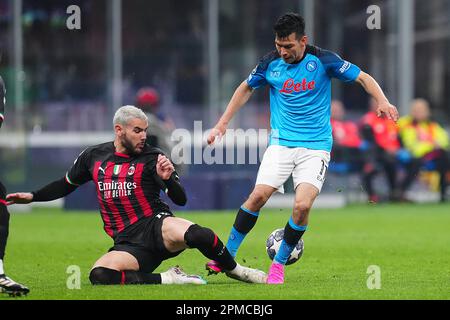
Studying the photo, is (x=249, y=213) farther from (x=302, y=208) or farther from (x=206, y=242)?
(x=206, y=242)

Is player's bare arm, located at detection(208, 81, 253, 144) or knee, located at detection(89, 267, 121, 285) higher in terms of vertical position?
player's bare arm, located at detection(208, 81, 253, 144)

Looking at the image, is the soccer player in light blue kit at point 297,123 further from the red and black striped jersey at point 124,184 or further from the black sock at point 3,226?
the black sock at point 3,226

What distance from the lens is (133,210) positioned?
29.2 feet

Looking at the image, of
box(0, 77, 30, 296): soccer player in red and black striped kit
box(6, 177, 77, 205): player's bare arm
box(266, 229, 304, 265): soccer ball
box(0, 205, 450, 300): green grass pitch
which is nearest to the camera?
box(0, 77, 30, 296): soccer player in red and black striped kit

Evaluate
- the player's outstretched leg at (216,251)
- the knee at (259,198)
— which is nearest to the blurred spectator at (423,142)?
the knee at (259,198)

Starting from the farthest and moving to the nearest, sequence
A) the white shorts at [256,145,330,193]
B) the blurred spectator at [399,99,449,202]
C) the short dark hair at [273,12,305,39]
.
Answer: the blurred spectator at [399,99,449,202], the white shorts at [256,145,330,193], the short dark hair at [273,12,305,39]

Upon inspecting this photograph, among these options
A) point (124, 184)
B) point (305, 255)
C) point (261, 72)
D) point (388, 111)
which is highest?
point (261, 72)

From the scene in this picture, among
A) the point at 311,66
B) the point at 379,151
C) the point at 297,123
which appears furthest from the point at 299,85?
the point at 379,151

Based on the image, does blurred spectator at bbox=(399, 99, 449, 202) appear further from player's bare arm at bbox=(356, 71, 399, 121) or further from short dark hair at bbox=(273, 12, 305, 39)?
short dark hair at bbox=(273, 12, 305, 39)

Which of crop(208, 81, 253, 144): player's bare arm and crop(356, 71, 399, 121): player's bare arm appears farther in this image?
crop(208, 81, 253, 144): player's bare arm

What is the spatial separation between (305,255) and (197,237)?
3201 millimetres

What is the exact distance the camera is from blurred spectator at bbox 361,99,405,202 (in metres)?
19.8

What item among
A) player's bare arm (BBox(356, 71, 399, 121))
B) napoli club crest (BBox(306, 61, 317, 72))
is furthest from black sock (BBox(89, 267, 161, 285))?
A: player's bare arm (BBox(356, 71, 399, 121))

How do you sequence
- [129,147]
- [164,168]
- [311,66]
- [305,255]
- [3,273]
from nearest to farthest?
[3,273], [164,168], [129,147], [311,66], [305,255]
